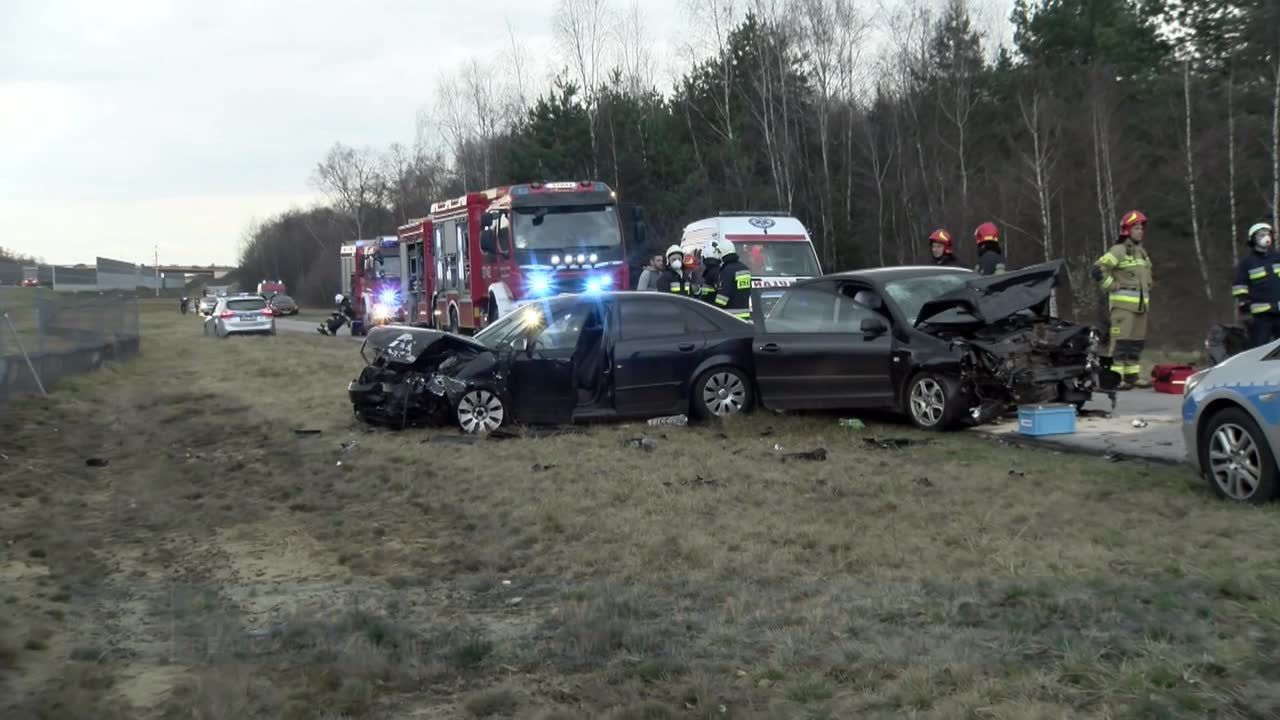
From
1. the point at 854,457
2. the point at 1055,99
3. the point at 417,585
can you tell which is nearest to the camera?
the point at 417,585

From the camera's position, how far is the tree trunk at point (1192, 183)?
39344mm

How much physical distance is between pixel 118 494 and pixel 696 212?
1539 inches

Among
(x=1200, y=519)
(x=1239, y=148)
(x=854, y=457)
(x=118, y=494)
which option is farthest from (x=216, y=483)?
(x=1239, y=148)

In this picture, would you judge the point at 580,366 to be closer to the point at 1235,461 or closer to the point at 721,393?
the point at 721,393

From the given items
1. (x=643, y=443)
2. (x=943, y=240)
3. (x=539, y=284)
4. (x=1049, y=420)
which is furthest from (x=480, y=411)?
(x=539, y=284)

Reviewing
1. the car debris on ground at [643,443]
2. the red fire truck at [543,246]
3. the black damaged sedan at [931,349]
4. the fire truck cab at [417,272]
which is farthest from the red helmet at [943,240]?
the fire truck cab at [417,272]

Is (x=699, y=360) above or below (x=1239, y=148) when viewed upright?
below

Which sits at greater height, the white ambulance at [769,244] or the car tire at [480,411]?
the white ambulance at [769,244]

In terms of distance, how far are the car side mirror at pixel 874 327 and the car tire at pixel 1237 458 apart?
422cm

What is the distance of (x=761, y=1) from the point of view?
50281mm

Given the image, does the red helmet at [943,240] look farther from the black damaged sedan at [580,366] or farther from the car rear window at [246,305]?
the car rear window at [246,305]

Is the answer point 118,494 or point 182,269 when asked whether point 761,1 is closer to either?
point 118,494

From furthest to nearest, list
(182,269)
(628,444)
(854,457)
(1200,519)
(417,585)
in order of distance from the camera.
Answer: (182,269), (628,444), (854,457), (1200,519), (417,585)

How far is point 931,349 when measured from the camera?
1152 centimetres
